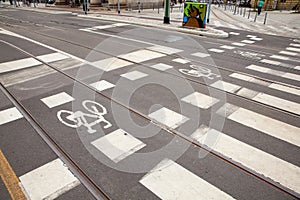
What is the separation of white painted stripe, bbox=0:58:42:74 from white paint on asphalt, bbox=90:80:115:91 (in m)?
3.64

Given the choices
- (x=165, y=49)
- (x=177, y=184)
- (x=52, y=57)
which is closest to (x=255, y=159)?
(x=177, y=184)

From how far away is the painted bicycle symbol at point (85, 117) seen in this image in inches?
205

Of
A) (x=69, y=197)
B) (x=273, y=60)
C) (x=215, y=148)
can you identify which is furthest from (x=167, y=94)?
(x=273, y=60)

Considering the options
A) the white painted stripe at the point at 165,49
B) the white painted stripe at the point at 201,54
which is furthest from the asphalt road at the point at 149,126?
the white painted stripe at the point at 165,49

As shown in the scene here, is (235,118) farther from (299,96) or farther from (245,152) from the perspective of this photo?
(299,96)

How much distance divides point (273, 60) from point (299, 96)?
14.4ft

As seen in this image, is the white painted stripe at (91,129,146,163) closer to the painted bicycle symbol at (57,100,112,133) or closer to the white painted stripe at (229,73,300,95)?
the painted bicycle symbol at (57,100,112,133)

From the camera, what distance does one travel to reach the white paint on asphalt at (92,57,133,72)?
352 inches

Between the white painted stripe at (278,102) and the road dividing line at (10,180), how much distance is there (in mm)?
6320

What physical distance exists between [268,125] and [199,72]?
386 cm

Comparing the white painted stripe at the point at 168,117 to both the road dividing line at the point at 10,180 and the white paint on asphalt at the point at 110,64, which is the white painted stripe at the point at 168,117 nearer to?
the road dividing line at the point at 10,180

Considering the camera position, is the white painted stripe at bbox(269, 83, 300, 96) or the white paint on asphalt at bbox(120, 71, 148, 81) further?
the white paint on asphalt at bbox(120, 71, 148, 81)

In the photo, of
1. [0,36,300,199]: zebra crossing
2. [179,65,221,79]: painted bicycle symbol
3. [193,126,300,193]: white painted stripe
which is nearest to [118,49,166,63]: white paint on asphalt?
[179,65,221,79]: painted bicycle symbol

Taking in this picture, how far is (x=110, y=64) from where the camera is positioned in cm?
930
